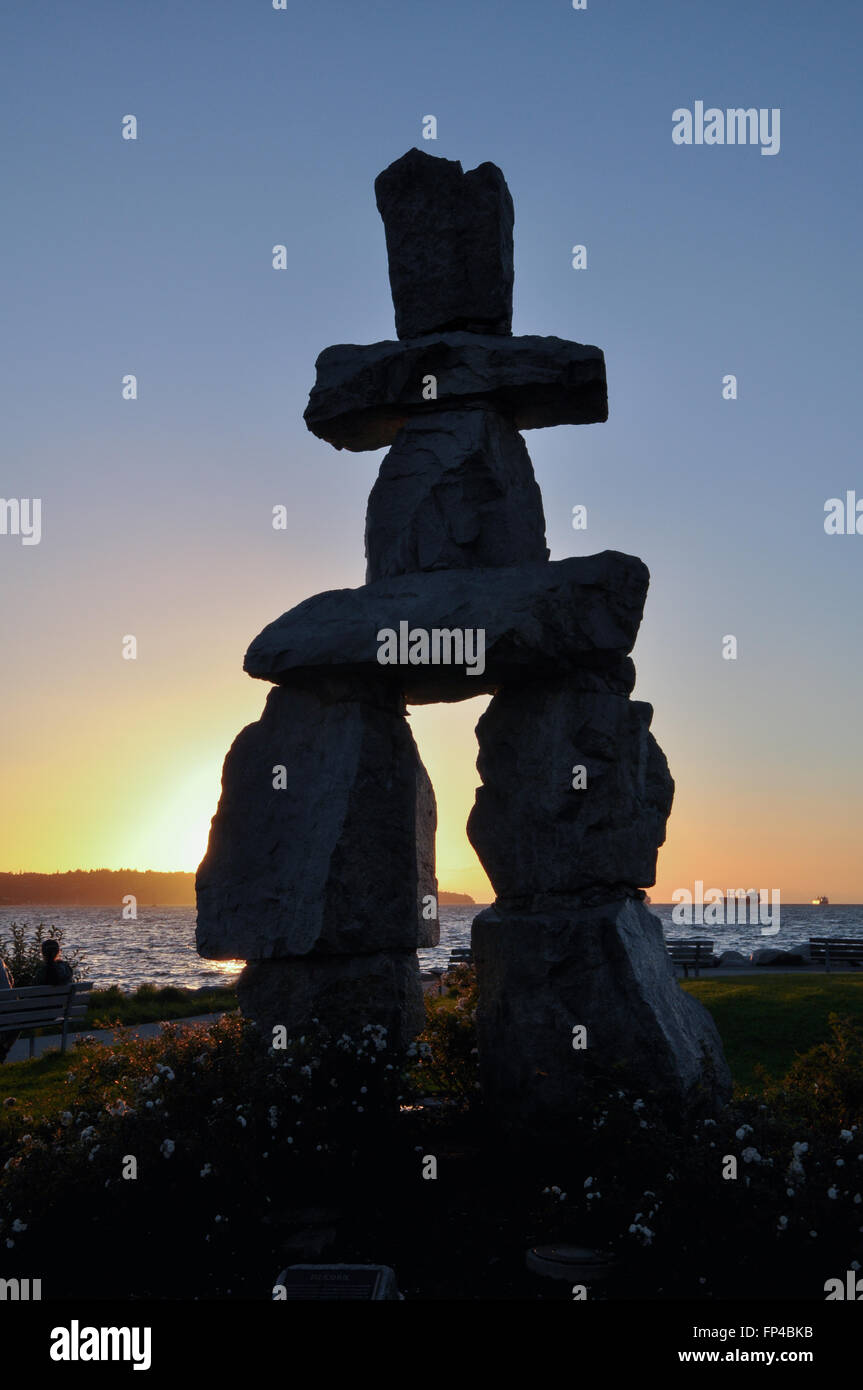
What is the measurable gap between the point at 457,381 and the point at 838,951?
19.5 meters

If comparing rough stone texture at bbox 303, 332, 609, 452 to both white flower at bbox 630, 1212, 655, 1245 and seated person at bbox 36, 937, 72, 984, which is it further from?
seated person at bbox 36, 937, 72, 984

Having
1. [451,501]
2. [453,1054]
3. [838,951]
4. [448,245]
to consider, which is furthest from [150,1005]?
[838,951]

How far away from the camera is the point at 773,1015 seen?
43.6ft

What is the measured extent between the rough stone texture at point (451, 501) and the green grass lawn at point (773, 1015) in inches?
210

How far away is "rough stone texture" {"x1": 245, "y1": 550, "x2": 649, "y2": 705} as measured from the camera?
7434 mm

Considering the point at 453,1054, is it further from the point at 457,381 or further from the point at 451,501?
the point at 457,381

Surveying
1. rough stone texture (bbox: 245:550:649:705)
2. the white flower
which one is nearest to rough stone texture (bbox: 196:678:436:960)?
rough stone texture (bbox: 245:550:649:705)

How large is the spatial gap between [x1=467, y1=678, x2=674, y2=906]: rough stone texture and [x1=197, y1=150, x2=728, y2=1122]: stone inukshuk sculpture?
1cm

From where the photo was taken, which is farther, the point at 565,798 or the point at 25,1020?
the point at 25,1020

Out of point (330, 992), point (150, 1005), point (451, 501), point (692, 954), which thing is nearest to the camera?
point (330, 992)

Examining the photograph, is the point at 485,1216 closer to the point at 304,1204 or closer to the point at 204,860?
the point at 304,1204

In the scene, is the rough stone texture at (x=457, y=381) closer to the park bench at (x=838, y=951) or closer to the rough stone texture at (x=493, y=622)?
the rough stone texture at (x=493, y=622)

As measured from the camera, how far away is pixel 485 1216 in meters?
6.28

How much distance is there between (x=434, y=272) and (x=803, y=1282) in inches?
282
